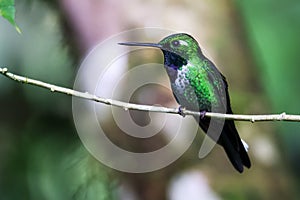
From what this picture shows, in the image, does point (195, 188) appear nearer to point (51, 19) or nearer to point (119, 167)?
point (119, 167)

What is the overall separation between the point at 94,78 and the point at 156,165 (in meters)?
0.38

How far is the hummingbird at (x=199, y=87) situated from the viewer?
0.73 metres

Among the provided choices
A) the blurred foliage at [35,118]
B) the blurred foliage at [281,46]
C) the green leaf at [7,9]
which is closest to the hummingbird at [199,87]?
the green leaf at [7,9]

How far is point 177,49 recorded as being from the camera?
0.72 metres

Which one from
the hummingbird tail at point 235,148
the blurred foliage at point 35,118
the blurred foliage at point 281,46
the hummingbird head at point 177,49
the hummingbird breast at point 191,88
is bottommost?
the blurred foliage at point 35,118

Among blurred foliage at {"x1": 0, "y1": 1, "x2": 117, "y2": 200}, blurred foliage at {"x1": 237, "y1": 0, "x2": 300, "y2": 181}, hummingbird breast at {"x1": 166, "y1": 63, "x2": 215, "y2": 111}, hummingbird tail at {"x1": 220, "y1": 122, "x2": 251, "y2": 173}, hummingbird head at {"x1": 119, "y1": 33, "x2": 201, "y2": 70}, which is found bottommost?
blurred foliage at {"x1": 0, "y1": 1, "x2": 117, "y2": 200}

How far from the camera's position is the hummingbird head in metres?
0.72

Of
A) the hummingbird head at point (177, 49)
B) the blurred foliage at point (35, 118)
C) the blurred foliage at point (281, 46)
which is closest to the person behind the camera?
the hummingbird head at point (177, 49)

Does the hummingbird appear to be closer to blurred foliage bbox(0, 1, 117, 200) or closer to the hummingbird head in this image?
the hummingbird head

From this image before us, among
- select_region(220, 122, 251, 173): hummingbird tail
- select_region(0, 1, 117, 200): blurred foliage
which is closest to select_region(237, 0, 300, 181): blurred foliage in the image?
select_region(0, 1, 117, 200): blurred foliage

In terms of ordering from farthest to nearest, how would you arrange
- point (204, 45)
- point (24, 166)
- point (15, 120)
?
point (15, 120), point (24, 166), point (204, 45)

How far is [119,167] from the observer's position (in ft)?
4.84

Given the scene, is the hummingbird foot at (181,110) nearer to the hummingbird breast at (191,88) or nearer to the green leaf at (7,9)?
the hummingbird breast at (191,88)

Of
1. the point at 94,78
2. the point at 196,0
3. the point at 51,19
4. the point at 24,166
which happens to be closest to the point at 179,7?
the point at 196,0
